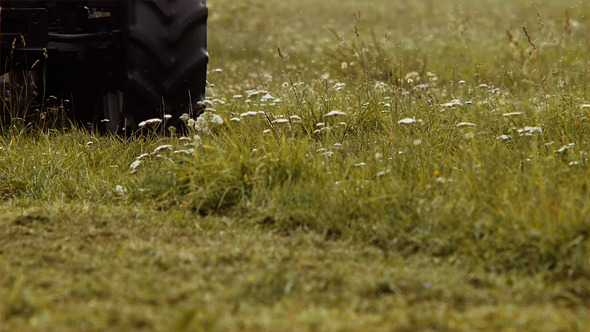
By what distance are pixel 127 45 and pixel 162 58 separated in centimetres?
22

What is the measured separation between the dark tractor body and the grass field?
0.31 m

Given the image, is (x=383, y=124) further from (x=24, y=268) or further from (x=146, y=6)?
(x=24, y=268)

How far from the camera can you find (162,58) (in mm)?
4371

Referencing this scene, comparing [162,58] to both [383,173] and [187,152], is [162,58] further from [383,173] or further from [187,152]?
[383,173]

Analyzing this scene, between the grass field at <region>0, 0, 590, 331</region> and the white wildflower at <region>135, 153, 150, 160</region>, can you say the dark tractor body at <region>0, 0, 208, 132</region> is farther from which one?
the white wildflower at <region>135, 153, 150, 160</region>

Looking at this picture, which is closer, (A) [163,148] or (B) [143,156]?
(A) [163,148]

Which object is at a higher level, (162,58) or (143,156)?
(162,58)

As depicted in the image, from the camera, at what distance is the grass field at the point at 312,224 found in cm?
251

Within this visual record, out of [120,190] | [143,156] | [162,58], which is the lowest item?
[120,190]

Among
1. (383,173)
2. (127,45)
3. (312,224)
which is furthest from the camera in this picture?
(127,45)

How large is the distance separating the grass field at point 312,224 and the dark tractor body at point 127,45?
0.31 meters

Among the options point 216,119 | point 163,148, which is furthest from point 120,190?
point 216,119

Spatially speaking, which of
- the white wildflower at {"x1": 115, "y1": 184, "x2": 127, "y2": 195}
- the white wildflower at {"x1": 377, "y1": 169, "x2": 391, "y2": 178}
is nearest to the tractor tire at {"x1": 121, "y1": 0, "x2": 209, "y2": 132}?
the white wildflower at {"x1": 115, "y1": 184, "x2": 127, "y2": 195}

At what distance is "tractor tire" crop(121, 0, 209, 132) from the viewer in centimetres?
431
